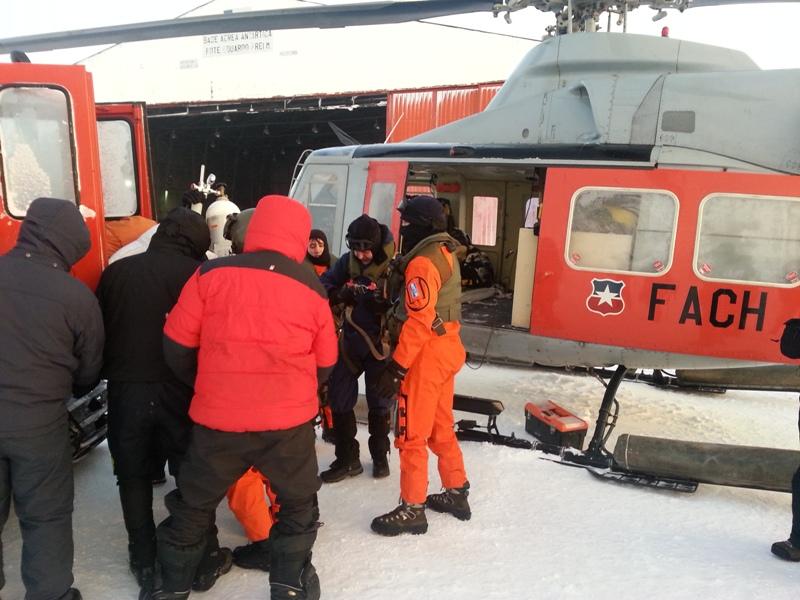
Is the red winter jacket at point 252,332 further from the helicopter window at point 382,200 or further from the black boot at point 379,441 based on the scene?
the helicopter window at point 382,200

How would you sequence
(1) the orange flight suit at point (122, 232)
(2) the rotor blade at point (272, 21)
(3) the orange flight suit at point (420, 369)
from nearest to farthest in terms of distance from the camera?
(3) the orange flight suit at point (420, 369), (1) the orange flight suit at point (122, 232), (2) the rotor blade at point (272, 21)

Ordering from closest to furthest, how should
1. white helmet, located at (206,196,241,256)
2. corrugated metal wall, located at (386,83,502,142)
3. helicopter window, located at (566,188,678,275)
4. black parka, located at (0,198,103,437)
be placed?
black parka, located at (0,198,103,437) < helicopter window, located at (566,188,678,275) < white helmet, located at (206,196,241,256) < corrugated metal wall, located at (386,83,502,142)

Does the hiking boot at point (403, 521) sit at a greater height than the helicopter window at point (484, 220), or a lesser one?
lesser

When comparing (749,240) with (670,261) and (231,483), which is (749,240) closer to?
(670,261)

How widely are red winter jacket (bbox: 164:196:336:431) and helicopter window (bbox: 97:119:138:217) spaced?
207cm

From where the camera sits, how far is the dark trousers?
223 centimetres

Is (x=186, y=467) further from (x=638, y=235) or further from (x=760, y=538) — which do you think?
(x=638, y=235)

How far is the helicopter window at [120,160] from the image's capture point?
395 cm

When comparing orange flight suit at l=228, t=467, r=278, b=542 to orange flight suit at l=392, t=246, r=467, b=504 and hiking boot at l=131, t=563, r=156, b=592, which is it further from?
orange flight suit at l=392, t=246, r=467, b=504

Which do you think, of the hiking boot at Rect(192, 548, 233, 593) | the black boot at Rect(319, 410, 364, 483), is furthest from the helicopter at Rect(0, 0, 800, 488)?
the hiking boot at Rect(192, 548, 233, 593)

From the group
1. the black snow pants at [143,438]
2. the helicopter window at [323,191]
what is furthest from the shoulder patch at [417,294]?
the helicopter window at [323,191]

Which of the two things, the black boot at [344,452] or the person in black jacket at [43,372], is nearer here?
the person in black jacket at [43,372]

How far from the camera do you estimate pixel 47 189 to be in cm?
302

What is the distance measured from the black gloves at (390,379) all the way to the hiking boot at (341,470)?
32.4 inches
